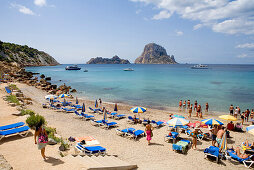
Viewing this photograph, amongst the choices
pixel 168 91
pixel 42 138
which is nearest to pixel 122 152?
pixel 42 138

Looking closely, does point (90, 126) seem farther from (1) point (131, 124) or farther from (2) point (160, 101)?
(2) point (160, 101)

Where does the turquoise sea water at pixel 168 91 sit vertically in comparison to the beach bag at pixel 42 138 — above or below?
below

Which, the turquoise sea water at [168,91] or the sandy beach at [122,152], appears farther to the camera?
the turquoise sea water at [168,91]

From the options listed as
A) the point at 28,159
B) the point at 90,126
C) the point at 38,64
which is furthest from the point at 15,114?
the point at 38,64

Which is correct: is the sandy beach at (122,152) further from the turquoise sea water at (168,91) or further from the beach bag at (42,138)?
the turquoise sea water at (168,91)

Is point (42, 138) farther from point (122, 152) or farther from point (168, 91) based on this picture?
point (168, 91)

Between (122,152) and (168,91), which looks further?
(168,91)

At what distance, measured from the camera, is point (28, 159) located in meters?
6.27

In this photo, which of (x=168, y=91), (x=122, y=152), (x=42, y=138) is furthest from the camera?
(x=168, y=91)

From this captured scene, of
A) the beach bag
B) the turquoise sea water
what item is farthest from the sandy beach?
the turquoise sea water

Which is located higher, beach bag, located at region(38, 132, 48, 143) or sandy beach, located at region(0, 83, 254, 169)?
beach bag, located at region(38, 132, 48, 143)

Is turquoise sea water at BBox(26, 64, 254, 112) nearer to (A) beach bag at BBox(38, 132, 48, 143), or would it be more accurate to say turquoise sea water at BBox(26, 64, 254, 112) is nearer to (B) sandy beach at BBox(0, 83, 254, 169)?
(B) sandy beach at BBox(0, 83, 254, 169)

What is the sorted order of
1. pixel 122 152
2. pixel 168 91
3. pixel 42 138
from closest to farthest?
pixel 42 138, pixel 122 152, pixel 168 91

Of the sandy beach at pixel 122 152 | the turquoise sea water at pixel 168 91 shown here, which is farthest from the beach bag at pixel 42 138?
the turquoise sea water at pixel 168 91
